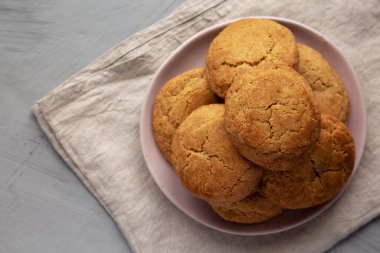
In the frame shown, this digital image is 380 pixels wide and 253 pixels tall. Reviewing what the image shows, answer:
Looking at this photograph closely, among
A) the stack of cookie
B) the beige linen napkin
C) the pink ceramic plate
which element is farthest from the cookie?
the beige linen napkin

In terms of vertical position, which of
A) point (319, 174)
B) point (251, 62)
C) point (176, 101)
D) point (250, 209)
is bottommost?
point (250, 209)

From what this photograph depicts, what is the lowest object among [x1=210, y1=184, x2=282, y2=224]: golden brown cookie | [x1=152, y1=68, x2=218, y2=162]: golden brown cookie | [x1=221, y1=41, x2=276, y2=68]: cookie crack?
[x1=210, y1=184, x2=282, y2=224]: golden brown cookie

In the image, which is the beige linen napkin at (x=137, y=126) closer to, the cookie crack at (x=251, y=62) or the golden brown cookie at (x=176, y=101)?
the golden brown cookie at (x=176, y=101)

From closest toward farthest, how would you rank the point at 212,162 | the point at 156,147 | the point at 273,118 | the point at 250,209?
the point at 273,118
the point at 212,162
the point at 250,209
the point at 156,147

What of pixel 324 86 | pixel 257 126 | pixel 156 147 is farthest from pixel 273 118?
pixel 156 147

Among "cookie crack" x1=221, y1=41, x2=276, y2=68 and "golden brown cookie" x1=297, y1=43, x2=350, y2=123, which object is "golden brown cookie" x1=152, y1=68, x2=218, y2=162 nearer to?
"cookie crack" x1=221, y1=41, x2=276, y2=68

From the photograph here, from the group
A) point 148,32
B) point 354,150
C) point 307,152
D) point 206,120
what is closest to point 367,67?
point 354,150

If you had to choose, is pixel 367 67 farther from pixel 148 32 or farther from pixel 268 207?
pixel 148 32

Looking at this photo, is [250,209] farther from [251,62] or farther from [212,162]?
[251,62]
